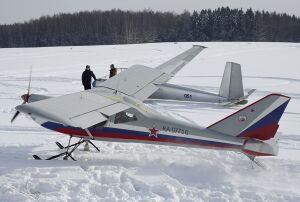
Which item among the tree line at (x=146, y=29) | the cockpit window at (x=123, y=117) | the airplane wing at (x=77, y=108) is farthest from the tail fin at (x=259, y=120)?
the tree line at (x=146, y=29)

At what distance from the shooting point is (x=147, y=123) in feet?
27.6

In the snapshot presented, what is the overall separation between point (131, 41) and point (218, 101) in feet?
252

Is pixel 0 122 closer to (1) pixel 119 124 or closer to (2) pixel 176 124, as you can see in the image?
(1) pixel 119 124

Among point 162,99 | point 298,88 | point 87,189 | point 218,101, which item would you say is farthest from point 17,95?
point 298,88

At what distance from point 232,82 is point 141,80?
16.4ft

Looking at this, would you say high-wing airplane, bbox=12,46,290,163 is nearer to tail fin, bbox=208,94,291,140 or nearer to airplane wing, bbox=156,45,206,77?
tail fin, bbox=208,94,291,140

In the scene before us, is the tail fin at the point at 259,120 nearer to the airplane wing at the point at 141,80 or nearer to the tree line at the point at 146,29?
the airplane wing at the point at 141,80

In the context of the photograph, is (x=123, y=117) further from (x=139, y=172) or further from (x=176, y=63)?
(x=176, y=63)

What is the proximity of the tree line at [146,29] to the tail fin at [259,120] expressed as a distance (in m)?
82.2

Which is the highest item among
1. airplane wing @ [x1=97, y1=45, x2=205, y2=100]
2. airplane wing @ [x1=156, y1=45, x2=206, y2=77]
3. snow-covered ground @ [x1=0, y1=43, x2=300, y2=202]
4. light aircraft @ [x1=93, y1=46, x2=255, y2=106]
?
airplane wing @ [x1=156, y1=45, x2=206, y2=77]

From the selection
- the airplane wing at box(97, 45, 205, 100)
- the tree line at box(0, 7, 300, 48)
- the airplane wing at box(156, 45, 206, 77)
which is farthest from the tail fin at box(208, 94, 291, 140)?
the tree line at box(0, 7, 300, 48)

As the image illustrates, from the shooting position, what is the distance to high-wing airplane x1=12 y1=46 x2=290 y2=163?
7.18m

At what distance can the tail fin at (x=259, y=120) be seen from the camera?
741 cm

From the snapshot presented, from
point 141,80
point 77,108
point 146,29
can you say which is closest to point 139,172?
point 77,108
